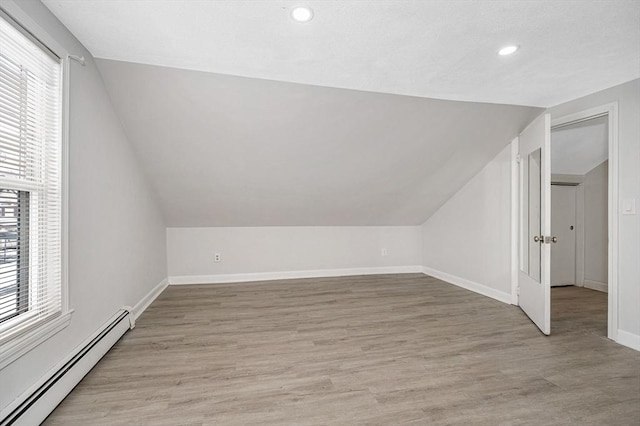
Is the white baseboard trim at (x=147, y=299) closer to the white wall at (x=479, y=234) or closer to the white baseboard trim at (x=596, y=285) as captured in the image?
the white wall at (x=479, y=234)

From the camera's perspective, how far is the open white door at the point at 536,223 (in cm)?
255

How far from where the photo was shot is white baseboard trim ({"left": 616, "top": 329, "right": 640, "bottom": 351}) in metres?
2.29

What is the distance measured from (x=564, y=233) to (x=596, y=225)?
0.41 metres

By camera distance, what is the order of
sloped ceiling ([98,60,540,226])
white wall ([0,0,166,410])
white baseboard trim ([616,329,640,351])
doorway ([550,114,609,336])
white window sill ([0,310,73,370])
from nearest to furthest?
white window sill ([0,310,73,370]), white wall ([0,0,166,410]), white baseboard trim ([616,329,640,351]), sloped ceiling ([98,60,540,226]), doorway ([550,114,609,336])

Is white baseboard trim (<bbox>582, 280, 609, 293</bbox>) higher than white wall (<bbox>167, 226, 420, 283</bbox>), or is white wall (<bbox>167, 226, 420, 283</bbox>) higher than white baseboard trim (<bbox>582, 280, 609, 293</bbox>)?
white wall (<bbox>167, 226, 420, 283</bbox>)

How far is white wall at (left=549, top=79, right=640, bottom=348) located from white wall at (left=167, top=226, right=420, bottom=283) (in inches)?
112

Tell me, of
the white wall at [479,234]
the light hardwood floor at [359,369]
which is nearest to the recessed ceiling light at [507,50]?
the white wall at [479,234]

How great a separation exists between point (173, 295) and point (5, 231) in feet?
8.31

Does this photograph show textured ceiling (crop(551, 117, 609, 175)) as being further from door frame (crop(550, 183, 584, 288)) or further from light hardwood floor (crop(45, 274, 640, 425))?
light hardwood floor (crop(45, 274, 640, 425))

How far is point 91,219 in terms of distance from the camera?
79.5 inches

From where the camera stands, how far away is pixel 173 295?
12.1ft

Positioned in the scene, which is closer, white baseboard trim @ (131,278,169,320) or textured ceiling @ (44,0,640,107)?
textured ceiling @ (44,0,640,107)

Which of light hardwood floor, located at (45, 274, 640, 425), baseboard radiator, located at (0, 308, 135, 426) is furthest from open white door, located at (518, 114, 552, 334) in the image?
baseboard radiator, located at (0, 308, 135, 426)

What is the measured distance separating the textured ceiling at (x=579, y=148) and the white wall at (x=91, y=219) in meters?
4.53
